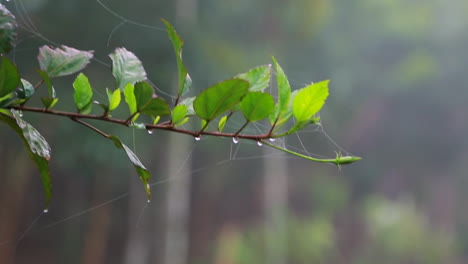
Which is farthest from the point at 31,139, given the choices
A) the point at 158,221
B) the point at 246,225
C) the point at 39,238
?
the point at 246,225

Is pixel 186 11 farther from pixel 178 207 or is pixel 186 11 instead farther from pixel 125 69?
pixel 125 69

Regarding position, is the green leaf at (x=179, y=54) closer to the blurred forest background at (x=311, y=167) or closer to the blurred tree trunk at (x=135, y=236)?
the blurred forest background at (x=311, y=167)

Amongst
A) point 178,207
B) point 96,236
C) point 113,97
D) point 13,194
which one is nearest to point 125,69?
point 113,97

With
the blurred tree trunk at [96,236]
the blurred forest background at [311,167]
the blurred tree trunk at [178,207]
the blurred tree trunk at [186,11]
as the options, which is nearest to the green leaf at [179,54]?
the blurred forest background at [311,167]

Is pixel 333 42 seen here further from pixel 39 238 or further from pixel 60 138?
pixel 39 238

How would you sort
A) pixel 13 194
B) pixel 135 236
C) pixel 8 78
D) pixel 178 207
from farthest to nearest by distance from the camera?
1. pixel 178 207
2. pixel 135 236
3. pixel 13 194
4. pixel 8 78

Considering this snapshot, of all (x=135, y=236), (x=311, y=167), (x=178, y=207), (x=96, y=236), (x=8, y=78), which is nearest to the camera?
(x=8, y=78)

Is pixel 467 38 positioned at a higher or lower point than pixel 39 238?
higher
